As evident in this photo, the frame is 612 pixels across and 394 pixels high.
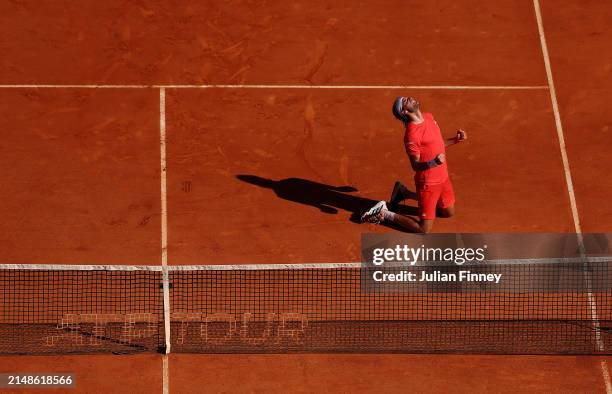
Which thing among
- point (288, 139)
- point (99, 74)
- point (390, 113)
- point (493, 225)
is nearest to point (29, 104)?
point (99, 74)

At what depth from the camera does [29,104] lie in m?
21.1

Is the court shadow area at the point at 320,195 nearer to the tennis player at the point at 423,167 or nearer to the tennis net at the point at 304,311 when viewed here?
the tennis player at the point at 423,167

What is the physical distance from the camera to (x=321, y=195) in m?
19.8

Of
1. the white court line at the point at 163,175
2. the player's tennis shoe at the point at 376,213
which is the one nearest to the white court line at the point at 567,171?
the player's tennis shoe at the point at 376,213

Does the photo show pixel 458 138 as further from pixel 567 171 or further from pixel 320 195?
pixel 567 171

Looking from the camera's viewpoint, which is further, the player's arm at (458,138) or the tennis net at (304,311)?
the player's arm at (458,138)

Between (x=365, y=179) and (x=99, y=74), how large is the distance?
4.56 metres

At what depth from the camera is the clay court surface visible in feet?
57.6

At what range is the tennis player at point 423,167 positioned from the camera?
60.2 ft

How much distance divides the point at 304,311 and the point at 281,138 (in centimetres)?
348

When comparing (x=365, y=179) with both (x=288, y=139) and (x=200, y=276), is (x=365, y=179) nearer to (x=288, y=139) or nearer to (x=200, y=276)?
(x=288, y=139)

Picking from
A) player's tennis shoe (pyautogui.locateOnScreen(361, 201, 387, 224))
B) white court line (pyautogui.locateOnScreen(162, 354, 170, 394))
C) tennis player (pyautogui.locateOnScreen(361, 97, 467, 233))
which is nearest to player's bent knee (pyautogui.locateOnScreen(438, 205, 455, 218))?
tennis player (pyautogui.locateOnScreen(361, 97, 467, 233))

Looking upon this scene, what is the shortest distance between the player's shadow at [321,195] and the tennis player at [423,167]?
1.66ft

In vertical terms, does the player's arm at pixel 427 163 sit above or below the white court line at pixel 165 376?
above
